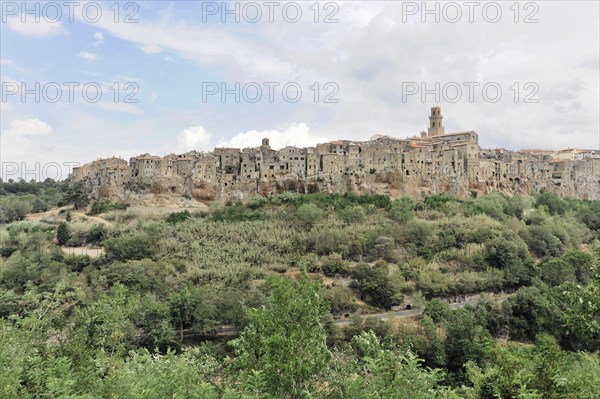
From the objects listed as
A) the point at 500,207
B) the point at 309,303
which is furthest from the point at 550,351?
the point at 500,207

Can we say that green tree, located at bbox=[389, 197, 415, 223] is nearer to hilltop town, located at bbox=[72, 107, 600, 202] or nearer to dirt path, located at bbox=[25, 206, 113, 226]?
hilltop town, located at bbox=[72, 107, 600, 202]

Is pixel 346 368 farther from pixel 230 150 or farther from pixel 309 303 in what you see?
pixel 230 150

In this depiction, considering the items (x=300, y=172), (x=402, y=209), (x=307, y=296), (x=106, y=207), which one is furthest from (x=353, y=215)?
(x=307, y=296)

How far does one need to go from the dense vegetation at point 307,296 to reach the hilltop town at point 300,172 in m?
2.88

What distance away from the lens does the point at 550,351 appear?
320 inches

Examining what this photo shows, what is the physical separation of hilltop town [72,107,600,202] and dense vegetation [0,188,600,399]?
2.88 meters

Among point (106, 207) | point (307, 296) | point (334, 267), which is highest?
point (106, 207)

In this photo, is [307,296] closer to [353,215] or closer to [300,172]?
[353,215]

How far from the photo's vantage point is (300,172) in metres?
47.1

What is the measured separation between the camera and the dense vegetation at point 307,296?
719cm

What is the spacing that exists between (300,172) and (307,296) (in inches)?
1573

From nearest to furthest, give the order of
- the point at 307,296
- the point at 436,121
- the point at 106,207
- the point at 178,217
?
the point at 307,296, the point at 178,217, the point at 106,207, the point at 436,121

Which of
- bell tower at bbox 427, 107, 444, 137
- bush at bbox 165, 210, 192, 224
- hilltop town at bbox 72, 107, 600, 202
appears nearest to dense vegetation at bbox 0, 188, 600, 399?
bush at bbox 165, 210, 192, 224

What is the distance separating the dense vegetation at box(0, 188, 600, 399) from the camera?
719cm
